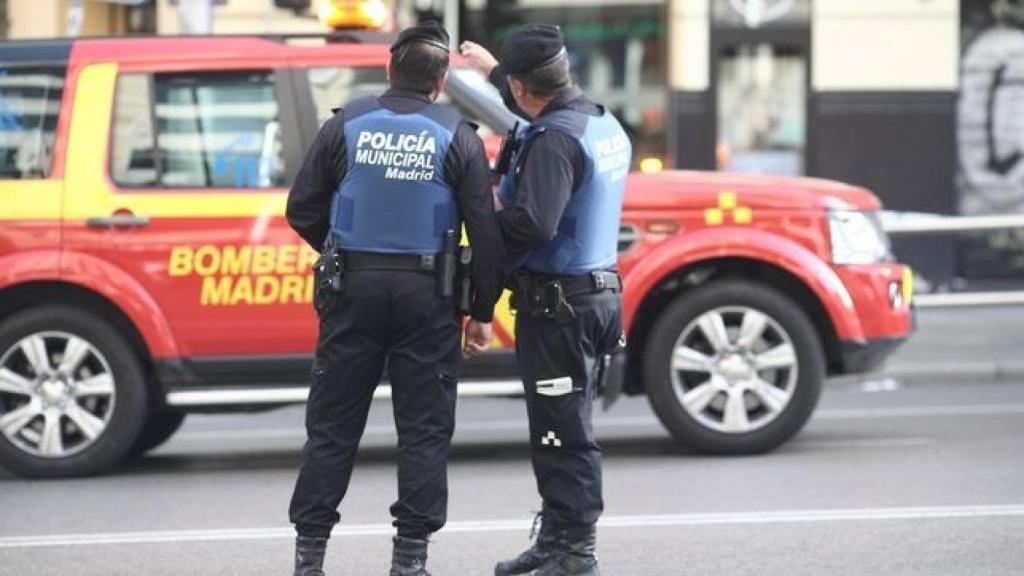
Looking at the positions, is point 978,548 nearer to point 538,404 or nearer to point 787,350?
point 538,404

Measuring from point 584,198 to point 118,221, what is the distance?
3273 mm

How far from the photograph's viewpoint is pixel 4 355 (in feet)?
29.5

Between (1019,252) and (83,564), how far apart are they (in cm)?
1258

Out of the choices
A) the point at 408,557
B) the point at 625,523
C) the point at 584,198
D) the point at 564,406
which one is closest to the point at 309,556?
the point at 408,557

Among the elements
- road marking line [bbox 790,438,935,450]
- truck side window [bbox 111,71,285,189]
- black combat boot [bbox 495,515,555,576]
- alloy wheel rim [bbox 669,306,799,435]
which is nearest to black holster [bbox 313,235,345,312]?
black combat boot [bbox 495,515,555,576]

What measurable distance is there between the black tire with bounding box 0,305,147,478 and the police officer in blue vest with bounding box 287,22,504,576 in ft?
9.84

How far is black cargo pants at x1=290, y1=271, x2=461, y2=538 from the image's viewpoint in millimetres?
6090

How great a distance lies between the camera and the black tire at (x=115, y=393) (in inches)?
354

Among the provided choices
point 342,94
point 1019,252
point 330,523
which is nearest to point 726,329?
point 342,94

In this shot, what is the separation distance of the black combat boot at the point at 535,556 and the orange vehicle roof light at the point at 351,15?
392 centimetres

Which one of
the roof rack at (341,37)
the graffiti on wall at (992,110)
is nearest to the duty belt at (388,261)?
the roof rack at (341,37)

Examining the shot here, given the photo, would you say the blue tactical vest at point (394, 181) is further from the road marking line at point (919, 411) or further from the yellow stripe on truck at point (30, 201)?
the road marking line at point (919, 411)

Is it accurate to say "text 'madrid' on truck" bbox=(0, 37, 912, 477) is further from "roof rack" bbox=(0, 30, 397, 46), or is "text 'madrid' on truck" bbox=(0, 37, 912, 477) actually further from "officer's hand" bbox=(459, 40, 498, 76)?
"officer's hand" bbox=(459, 40, 498, 76)

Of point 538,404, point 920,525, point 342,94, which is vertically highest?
point 342,94
